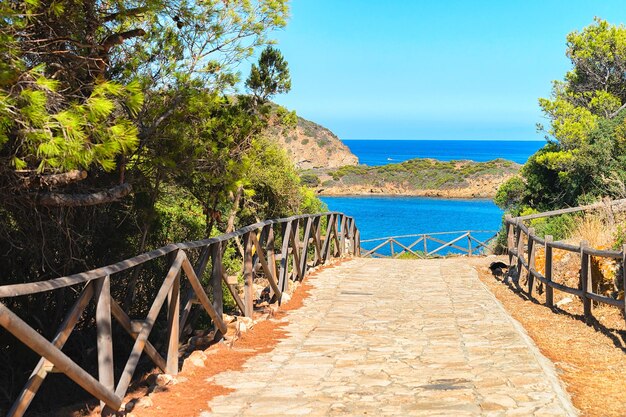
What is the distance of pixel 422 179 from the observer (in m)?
100

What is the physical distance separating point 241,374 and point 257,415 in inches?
53.4

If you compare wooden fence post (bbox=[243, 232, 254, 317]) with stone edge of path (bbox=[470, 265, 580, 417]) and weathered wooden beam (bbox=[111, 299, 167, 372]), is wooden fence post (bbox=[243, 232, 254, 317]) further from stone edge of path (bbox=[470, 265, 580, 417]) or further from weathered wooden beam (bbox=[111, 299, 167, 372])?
stone edge of path (bbox=[470, 265, 580, 417])

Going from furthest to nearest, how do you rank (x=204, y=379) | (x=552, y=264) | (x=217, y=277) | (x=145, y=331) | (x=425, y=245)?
(x=425, y=245)
(x=552, y=264)
(x=217, y=277)
(x=204, y=379)
(x=145, y=331)

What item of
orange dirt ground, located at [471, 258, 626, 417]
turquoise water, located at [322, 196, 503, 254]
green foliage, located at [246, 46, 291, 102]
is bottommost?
turquoise water, located at [322, 196, 503, 254]

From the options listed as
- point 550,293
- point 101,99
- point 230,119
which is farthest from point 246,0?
point 550,293

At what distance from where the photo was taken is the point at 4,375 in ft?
26.9

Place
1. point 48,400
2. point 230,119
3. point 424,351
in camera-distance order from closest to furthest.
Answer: point 424,351 < point 48,400 < point 230,119

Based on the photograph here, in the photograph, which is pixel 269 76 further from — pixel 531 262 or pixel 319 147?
pixel 319 147

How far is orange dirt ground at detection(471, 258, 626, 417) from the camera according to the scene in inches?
242

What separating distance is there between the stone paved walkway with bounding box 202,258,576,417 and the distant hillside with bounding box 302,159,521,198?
8235 centimetres

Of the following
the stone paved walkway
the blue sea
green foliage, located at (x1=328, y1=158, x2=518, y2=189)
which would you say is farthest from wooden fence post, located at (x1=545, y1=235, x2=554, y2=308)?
green foliage, located at (x1=328, y1=158, x2=518, y2=189)

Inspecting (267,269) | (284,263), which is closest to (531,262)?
(284,263)

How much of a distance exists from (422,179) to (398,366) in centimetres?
9472

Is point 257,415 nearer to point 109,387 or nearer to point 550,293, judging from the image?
point 109,387
